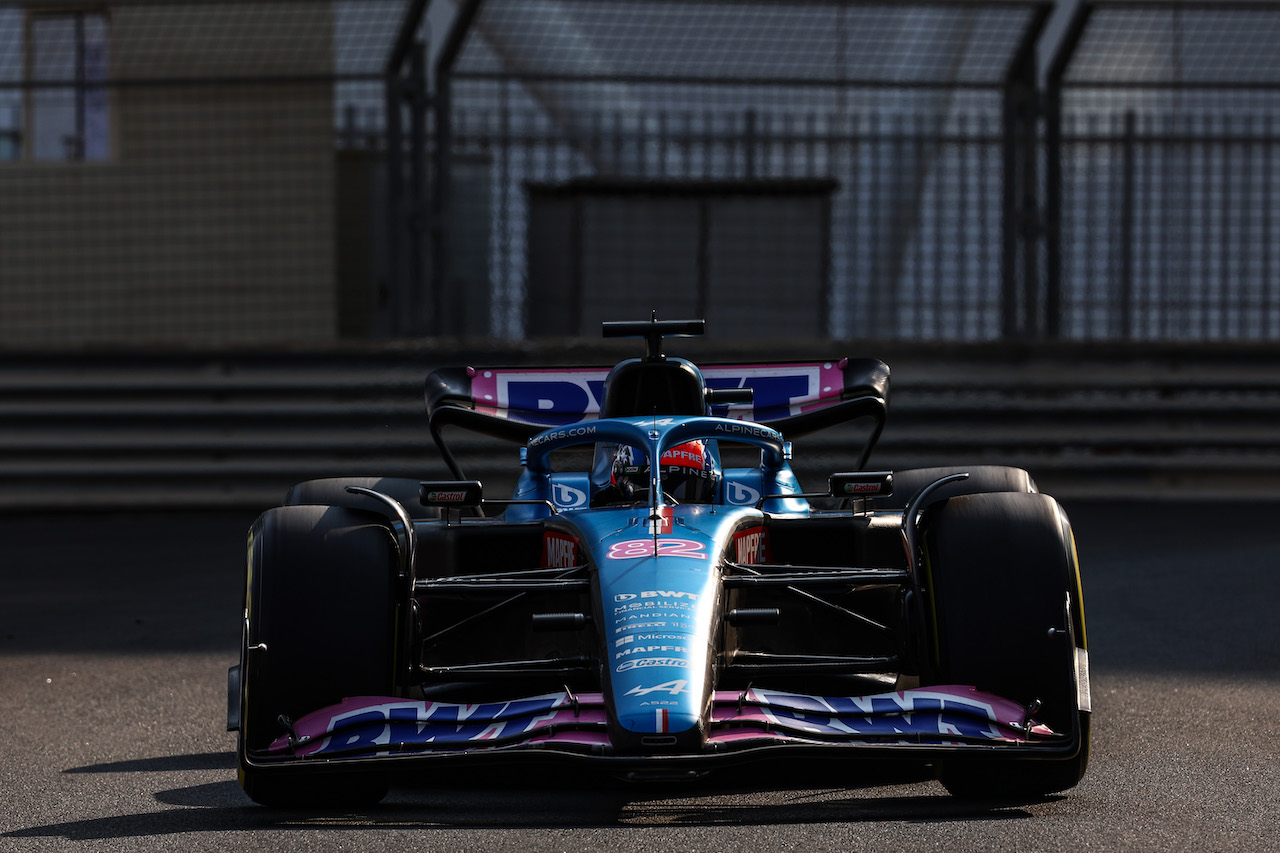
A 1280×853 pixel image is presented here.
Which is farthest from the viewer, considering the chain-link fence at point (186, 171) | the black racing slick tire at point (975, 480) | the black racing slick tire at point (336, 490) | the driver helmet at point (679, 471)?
the chain-link fence at point (186, 171)

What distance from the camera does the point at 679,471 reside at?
5.27 meters

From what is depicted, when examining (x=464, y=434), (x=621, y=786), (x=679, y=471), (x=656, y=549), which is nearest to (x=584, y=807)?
(x=621, y=786)

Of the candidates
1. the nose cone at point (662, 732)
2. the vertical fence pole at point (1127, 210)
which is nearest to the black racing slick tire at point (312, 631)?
the nose cone at point (662, 732)

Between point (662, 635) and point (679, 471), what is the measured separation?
140cm

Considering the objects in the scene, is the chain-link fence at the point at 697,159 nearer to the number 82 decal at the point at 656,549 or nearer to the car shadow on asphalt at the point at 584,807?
the number 82 decal at the point at 656,549

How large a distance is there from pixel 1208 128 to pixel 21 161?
8039 millimetres

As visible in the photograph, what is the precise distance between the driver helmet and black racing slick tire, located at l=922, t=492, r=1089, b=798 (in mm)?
1083

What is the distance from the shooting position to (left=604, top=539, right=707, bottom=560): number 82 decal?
4258 millimetres

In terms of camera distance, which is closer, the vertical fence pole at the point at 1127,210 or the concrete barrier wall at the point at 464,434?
the concrete barrier wall at the point at 464,434

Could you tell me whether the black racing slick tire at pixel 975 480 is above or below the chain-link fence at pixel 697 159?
below

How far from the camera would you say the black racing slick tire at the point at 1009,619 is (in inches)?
159

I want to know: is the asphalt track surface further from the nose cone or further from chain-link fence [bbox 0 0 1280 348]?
chain-link fence [bbox 0 0 1280 348]

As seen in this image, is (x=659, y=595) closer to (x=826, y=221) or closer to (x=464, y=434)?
(x=464, y=434)

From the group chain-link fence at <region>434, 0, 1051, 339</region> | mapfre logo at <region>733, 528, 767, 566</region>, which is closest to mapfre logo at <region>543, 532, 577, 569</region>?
mapfre logo at <region>733, 528, 767, 566</region>
